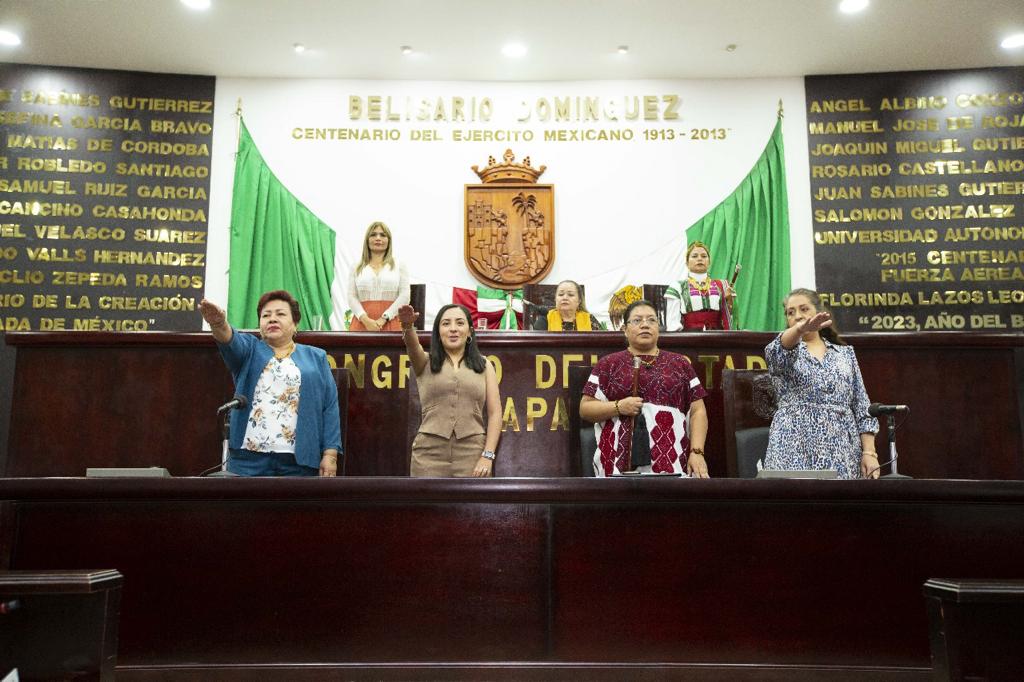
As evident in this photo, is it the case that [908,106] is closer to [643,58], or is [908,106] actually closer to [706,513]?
[643,58]

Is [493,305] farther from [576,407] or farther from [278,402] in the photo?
[278,402]

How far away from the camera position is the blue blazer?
11.0ft

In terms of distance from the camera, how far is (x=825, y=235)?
738 cm

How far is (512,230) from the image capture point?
753 cm

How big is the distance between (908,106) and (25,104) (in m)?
7.82

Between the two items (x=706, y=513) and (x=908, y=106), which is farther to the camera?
(x=908, y=106)

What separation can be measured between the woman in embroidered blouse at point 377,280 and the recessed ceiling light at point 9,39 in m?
3.89

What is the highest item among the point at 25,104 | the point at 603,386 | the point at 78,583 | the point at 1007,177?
the point at 25,104

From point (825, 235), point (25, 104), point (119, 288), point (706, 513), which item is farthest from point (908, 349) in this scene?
point (25, 104)

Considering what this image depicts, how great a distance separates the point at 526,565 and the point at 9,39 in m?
7.18

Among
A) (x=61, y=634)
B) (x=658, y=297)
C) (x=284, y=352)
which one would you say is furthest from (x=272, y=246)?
(x=61, y=634)

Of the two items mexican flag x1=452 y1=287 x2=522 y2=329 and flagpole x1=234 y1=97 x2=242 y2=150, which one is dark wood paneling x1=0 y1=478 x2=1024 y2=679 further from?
flagpole x1=234 y1=97 x2=242 y2=150

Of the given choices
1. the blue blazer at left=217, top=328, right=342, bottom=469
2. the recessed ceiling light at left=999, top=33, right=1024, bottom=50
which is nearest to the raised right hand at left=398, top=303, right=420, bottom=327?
the blue blazer at left=217, top=328, right=342, bottom=469

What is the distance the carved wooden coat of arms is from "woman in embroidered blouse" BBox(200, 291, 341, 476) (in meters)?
4.00
